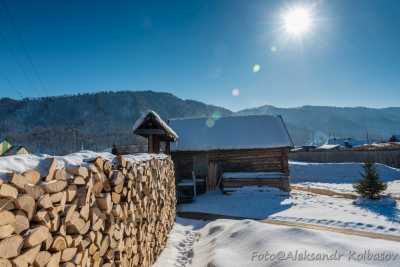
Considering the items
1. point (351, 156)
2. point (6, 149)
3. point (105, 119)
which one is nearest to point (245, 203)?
point (6, 149)

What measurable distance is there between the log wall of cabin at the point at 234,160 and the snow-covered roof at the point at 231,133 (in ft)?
1.31

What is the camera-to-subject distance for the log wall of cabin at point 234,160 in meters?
15.5

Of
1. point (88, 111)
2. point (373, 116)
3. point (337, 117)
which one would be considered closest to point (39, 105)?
point (88, 111)

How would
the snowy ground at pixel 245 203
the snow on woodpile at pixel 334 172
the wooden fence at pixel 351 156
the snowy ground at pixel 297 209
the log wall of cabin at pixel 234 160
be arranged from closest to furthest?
the snowy ground at pixel 297 209 → the snowy ground at pixel 245 203 → the log wall of cabin at pixel 234 160 → the snow on woodpile at pixel 334 172 → the wooden fence at pixel 351 156

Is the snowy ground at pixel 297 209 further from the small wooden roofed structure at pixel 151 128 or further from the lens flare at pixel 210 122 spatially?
the lens flare at pixel 210 122

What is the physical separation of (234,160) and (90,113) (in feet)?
304

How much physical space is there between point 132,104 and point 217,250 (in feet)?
355

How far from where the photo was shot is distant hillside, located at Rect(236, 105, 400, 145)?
136625 mm

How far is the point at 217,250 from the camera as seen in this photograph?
5.30m

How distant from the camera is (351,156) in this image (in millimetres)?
28688

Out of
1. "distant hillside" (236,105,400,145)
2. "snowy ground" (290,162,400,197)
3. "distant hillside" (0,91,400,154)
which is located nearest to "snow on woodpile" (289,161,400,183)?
"snowy ground" (290,162,400,197)

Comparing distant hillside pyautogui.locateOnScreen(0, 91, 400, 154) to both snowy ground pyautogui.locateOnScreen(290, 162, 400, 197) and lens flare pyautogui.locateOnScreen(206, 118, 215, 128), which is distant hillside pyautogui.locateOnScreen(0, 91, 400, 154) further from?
snowy ground pyautogui.locateOnScreen(290, 162, 400, 197)

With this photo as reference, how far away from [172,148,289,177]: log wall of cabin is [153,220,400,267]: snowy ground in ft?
30.5

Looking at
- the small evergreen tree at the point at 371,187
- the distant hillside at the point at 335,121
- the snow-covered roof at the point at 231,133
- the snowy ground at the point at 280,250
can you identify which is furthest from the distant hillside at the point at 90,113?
the snowy ground at the point at 280,250
